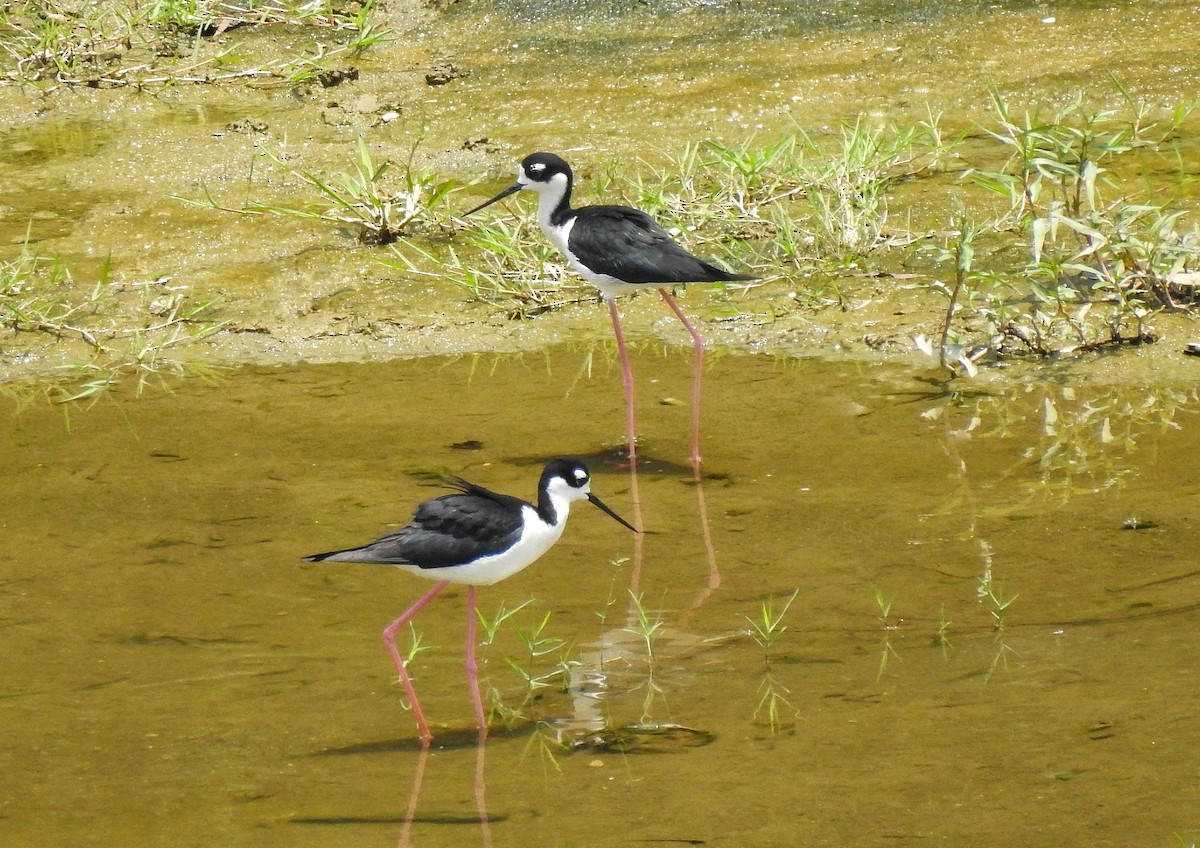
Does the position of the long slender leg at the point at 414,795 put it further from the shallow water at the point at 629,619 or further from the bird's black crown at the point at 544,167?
the bird's black crown at the point at 544,167

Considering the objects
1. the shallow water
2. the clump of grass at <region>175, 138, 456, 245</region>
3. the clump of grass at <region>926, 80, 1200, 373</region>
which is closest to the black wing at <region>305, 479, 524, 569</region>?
the shallow water

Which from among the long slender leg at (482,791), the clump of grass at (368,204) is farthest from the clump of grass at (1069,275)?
the long slender leg at (482,791)

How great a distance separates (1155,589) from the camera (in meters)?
4.05

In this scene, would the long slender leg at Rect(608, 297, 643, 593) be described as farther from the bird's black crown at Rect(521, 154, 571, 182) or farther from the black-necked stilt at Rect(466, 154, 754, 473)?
the bird's black crown at Rect(521, 154, 571, 182)

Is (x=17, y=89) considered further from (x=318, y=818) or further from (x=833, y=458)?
(x=318, y=818)

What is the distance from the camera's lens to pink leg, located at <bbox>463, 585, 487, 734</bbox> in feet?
12.1

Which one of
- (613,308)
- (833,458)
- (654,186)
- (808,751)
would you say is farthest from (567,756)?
(654,186)

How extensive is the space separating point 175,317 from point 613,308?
5.98 ft

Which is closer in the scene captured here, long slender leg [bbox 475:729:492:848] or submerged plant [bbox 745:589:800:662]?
long slender leg [bbox 475:729:492:848]

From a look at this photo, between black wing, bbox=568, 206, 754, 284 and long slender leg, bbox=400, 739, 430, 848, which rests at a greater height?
black wing, bbox=568, 206, 754, 284

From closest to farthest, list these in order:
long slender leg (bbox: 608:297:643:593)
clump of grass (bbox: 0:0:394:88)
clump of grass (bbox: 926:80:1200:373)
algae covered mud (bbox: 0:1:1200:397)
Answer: long slender leg (bbox: 608:297:643:593) → clump of grass (bbox: 926:80:1200:373) → algae covered mud (bbox: 0:1:1200:397) → clump of grass (bbox: 0:0:394:88)

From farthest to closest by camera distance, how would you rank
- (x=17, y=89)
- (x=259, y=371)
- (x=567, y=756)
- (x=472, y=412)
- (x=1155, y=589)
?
(x=17, y=89)
(x=259, y=371)
(x=472, y=412)
(x=1155, y=589)
(x=567, y=756)

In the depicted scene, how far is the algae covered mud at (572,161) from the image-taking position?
20.7 ft

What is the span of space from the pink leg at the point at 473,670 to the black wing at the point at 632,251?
1918 millimetres
